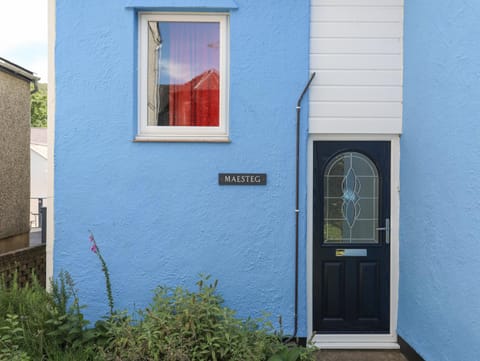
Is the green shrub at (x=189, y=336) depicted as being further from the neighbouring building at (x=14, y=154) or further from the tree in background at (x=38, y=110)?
the tree in background at (x=38, y=110)

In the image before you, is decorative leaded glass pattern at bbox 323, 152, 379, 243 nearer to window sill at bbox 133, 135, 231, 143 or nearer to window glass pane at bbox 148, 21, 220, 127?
window sill at bbox 133, 135, 231, 143

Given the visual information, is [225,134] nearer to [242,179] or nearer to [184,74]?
[242,179]

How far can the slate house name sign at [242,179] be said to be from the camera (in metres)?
3.93

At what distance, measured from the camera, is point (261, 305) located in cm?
396

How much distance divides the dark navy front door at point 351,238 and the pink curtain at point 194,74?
4.01ft

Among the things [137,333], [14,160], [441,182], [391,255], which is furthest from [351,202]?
[14,160]

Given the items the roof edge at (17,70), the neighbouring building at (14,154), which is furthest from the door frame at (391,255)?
the roof edge at (17,70)

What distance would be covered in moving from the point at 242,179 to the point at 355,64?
1.64 m

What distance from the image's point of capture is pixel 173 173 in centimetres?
393

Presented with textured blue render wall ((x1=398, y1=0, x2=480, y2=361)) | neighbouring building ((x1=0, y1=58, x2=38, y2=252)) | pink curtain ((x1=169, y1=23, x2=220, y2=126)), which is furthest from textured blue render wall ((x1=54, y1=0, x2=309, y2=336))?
neighbouring building ((x1=0, y1=58, x2=38, y2=252))

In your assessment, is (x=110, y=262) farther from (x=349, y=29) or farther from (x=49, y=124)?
(x=349, y=29)

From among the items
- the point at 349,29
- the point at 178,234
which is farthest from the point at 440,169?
the point at 178,234

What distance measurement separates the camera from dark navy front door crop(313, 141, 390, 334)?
4180 mm

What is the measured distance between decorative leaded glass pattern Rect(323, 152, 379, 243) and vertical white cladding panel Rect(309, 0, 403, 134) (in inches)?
14.8
